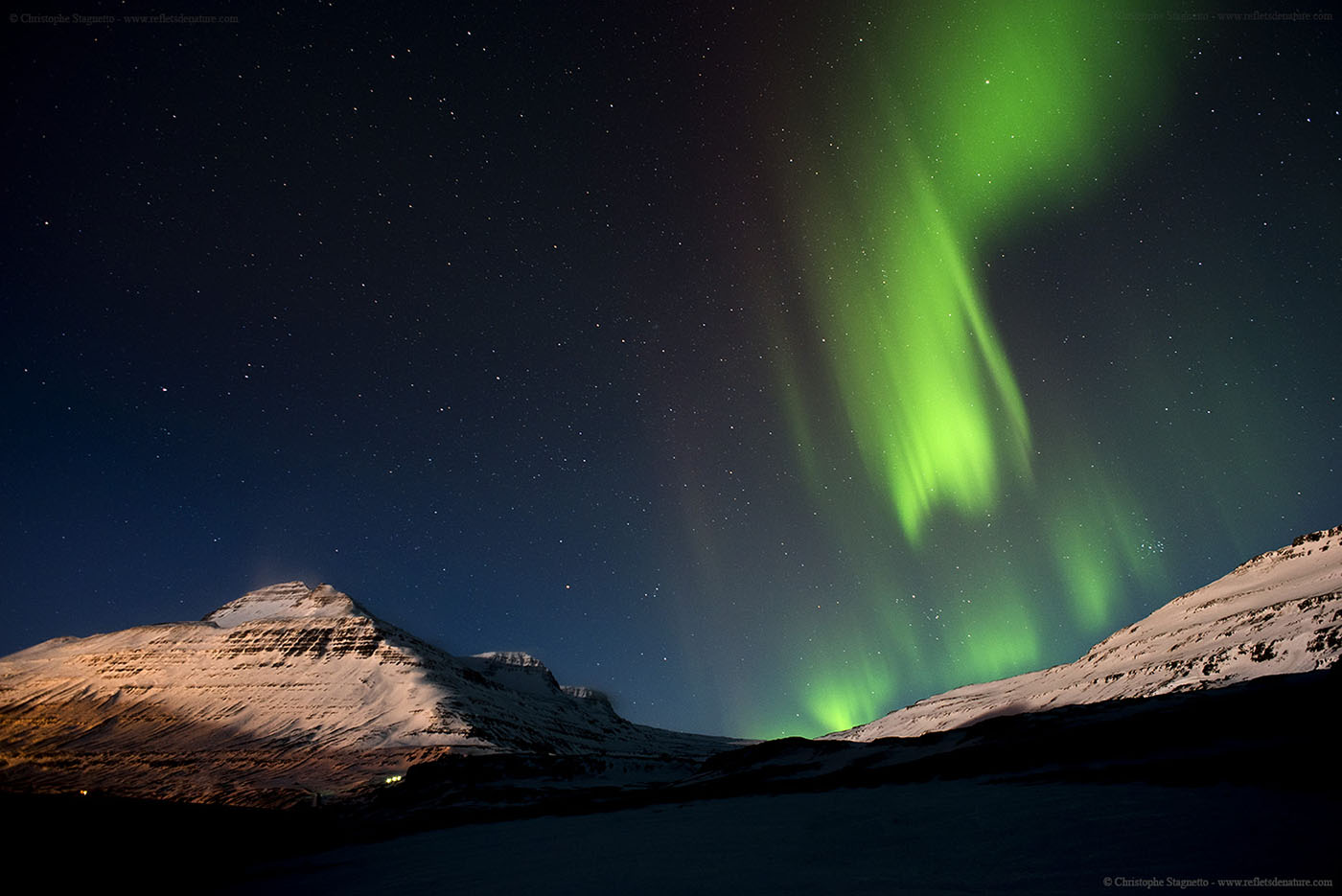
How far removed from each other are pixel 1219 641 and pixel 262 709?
508 ft

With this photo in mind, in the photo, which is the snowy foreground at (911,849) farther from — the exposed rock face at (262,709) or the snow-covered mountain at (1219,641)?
the exposed rock face at (262,709)

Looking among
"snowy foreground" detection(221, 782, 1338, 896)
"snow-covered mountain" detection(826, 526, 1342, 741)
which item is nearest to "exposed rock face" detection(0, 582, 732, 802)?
"snowy foreground" detection(221, 782, 1338, 896)

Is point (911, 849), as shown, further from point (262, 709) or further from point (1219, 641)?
point (262, 709)

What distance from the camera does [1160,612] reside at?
7719 cm

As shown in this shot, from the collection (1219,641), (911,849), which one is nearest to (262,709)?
(911,849)

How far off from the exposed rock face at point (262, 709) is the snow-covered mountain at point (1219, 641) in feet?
257

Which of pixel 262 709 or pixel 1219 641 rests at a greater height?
pixel 262 709

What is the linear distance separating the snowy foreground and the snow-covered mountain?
35279mm

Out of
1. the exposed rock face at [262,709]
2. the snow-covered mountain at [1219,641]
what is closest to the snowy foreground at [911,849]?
the snow-covered mountain at [1219,641]

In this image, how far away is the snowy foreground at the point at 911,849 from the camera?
6.08 meters

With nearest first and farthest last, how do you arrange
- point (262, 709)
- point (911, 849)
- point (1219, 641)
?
point (911, 849)
point (1219, 641)
point (262, 709)

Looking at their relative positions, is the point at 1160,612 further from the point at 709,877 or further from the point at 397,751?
the point at 397,751

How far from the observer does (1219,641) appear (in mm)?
49031

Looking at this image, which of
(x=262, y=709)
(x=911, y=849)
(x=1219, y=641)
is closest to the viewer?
(x=911, y=849)
